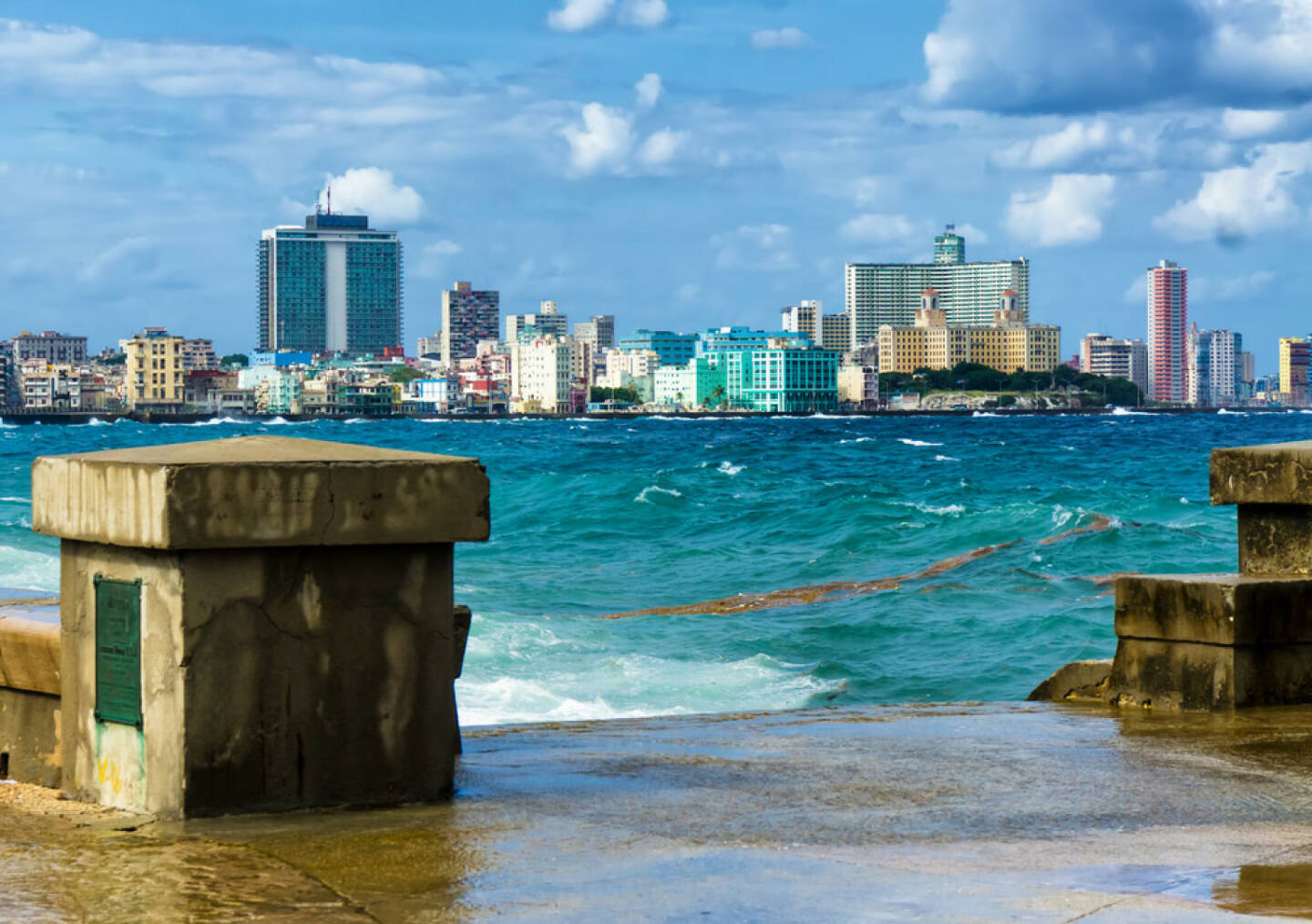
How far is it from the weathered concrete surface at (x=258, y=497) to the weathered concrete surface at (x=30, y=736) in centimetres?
69

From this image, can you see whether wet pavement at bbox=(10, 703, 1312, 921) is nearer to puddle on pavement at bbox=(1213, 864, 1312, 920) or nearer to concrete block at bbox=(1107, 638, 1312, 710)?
puddle on pavement at bbox=(1213, 864, 1312, 920)

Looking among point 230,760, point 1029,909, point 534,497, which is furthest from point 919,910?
point 534,497

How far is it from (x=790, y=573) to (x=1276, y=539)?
74.0 ft

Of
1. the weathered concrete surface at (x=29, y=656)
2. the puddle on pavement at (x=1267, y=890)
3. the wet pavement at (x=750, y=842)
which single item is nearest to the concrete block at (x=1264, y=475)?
the wet pavement at (x=750, y=842)

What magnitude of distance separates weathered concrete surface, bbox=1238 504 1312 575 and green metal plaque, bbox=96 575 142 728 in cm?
522

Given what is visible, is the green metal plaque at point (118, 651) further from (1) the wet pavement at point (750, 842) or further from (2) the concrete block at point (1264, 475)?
(2) the concrete block at point (1264, 475)

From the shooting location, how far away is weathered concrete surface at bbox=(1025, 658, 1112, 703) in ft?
27.9

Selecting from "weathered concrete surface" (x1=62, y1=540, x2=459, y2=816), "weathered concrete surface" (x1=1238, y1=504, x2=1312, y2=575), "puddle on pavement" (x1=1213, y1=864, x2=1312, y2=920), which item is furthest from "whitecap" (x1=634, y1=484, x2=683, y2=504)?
"puddle on pavement" (x1=1213, y1=864, x2=1312, y2=920)

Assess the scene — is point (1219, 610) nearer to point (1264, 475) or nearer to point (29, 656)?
point (1264, 475)

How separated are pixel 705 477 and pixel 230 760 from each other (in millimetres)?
54817

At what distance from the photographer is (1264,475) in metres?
8.33

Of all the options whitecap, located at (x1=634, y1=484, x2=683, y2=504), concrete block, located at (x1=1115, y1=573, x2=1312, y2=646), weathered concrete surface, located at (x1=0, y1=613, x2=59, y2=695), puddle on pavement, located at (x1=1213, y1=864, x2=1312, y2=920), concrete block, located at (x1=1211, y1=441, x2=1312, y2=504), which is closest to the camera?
puddle on pavement, located at (x1=1213, y1=864, x2=1312, y2=920)

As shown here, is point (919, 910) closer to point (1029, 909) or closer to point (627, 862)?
point (1029, 909)

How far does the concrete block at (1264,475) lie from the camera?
820 cm
